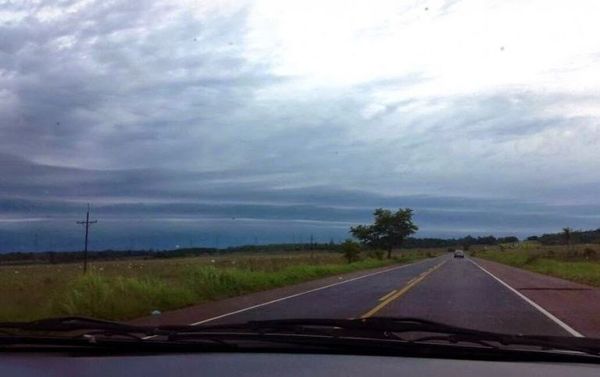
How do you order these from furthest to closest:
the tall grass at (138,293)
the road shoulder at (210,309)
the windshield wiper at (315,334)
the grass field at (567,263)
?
the grass field at (567,263) < the tall grass at (138,293) < the road shoulder at (210,309) < the windshield wiper at (315,334)

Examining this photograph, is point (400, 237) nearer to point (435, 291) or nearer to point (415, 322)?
point (435, 291)

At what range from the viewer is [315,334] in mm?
4980

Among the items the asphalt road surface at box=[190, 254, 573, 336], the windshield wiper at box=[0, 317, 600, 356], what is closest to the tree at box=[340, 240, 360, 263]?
the asphalt road surface at box=[190, 254, 573, 336]

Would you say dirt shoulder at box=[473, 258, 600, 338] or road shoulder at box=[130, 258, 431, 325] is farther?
road shoulder at box=[130, 258, 431, 325]

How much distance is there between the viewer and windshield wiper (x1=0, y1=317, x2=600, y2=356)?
4.68 m

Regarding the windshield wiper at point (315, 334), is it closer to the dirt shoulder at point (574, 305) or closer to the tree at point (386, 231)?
the dirt shoulder at point (574, 305)

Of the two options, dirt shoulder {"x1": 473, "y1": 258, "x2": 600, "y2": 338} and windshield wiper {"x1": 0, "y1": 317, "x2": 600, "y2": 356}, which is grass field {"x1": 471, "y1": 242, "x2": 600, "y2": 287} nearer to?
dirt shoulder {"x1": 473, "y1": 258, "x2": 600, "y2": 338}

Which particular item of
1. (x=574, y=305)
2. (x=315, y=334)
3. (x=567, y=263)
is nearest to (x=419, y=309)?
(x=574, y=305)

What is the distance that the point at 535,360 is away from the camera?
14.3ft

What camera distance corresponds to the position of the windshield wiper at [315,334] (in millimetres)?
4684

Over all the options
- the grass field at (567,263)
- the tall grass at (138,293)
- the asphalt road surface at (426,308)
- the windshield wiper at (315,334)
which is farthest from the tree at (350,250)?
the windshield wiper at (315,334)

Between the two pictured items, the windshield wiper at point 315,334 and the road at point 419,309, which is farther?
the road at point 419,309

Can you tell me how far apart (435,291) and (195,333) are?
2188 cm

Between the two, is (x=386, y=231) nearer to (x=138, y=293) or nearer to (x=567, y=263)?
(x=567, y=263)
